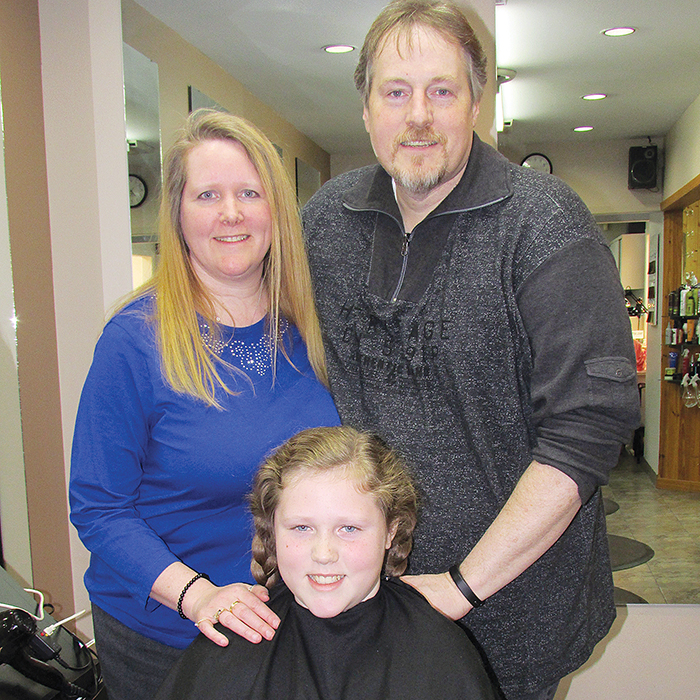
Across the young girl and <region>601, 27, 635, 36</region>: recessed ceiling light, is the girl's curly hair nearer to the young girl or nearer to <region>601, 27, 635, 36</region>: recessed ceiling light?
the young girl

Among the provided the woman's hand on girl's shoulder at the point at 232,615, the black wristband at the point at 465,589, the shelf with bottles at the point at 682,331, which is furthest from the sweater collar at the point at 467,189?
the shelf with bottles at the point at 682,331

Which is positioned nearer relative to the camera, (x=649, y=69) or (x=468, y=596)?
(x=468, y=596)

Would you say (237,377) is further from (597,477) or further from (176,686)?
(597,477)

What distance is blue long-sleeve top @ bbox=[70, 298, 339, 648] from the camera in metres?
1.18

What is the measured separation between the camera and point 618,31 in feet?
7.45

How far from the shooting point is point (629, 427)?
42.8 inches

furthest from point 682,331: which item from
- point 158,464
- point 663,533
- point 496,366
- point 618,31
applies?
point 158,464

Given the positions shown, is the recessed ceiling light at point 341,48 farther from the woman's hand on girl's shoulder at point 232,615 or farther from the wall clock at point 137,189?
the woman's hand on girl's shoulder at point 232,615

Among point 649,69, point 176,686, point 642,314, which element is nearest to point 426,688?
point 176,686

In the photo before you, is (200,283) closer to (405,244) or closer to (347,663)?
(405,244)

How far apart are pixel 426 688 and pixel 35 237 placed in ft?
6.39

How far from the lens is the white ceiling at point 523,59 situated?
7.41 ft

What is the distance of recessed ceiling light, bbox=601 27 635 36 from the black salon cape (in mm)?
2040

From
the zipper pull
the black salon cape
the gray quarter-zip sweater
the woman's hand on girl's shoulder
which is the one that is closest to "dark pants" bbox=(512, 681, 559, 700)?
the gray quarter-zip sweater
